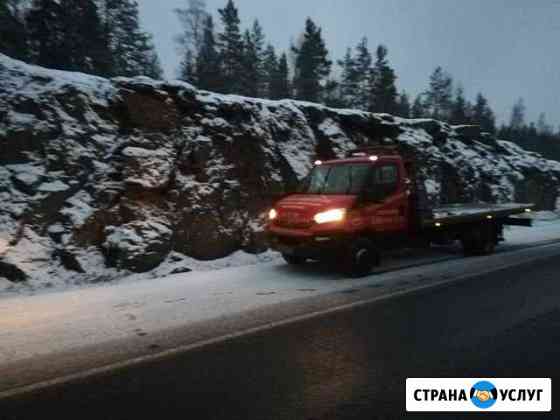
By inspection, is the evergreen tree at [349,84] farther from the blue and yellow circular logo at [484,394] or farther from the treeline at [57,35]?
the blue and yellow circular logo at [484,394]

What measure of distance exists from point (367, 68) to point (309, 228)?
203 ft

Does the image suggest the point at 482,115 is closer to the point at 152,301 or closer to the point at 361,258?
the point at 361,258

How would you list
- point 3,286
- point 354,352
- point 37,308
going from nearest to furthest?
point 354,352
point 37,308
point 3,286

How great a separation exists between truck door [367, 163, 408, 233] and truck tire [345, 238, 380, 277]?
52 cm

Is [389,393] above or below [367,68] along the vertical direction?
below

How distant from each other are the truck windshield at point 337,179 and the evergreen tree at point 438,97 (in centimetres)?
8083

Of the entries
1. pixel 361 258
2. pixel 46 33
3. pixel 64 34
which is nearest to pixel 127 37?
pixel 64 34

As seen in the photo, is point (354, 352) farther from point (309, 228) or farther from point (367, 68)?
point (367, 68)

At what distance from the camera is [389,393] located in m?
4.17

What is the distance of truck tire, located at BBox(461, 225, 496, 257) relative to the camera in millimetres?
11992

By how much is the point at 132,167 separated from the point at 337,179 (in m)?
4.97

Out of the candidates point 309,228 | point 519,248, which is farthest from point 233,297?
point 519,248

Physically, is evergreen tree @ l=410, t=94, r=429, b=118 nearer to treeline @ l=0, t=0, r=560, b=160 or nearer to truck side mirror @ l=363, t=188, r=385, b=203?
treeline @ l=0, t=0, r=560, b=160

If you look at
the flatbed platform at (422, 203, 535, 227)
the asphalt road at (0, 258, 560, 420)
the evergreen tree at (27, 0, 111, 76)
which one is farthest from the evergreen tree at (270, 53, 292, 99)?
the asphalt road at (0, 258, 560, 420)
